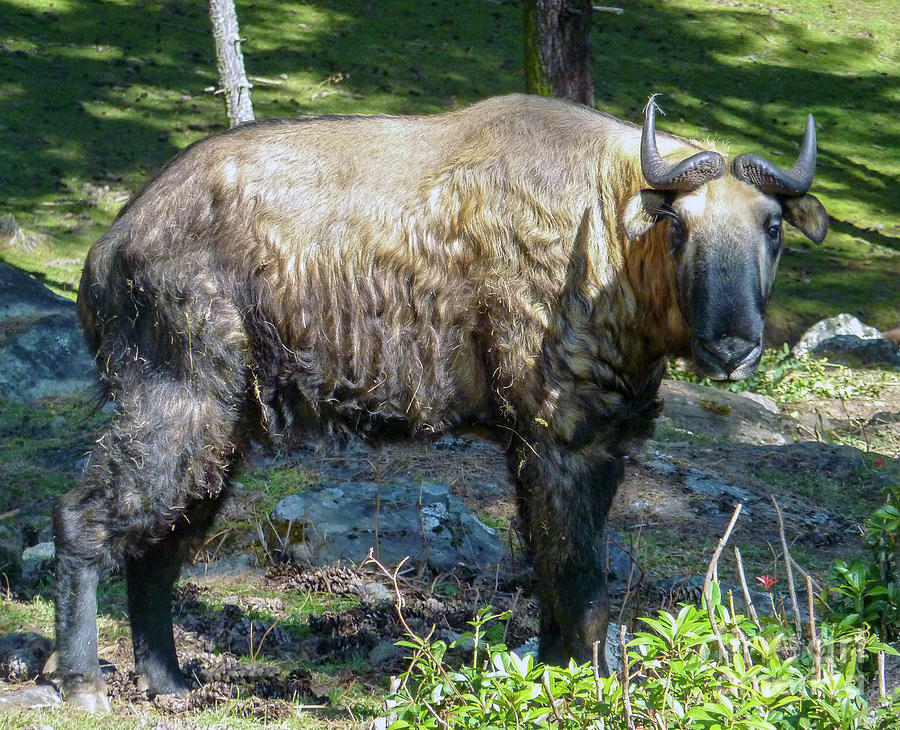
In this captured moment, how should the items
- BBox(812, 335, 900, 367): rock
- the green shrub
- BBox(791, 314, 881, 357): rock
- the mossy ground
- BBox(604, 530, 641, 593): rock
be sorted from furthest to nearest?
the mossy ground → BBox(791, 314, 881, 357): rock → BBox(812, 335, 900, 367): rock → BBox(604, 530, 641, 593): rock → the green shrub

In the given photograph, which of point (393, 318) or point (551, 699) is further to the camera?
point (393, 318)

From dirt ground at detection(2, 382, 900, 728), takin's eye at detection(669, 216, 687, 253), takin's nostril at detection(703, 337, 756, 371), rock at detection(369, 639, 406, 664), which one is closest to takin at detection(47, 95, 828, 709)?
takin's eye at detection(669, 216, 687, 253)

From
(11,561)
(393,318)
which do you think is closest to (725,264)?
(393,318)

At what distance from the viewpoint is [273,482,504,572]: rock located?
619cm

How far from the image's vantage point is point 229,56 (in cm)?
1062

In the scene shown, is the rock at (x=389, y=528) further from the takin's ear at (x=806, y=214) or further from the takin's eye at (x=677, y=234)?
the takin's ear at (x=806, y=214)

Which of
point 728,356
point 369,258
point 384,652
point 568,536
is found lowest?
point 384,652

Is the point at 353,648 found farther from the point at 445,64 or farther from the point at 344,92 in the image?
the point at 445,64

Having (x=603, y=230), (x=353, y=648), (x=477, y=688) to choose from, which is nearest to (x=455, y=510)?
(x=353, y=648)

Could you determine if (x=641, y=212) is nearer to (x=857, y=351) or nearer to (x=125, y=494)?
(x=125, y=494)

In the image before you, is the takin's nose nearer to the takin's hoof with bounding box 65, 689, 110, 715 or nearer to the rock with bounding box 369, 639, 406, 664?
the rock with bounding box 369, 639, 406, 664

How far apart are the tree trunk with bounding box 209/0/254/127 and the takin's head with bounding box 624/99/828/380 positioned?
722 cm

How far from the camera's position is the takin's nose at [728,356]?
12.9 ft

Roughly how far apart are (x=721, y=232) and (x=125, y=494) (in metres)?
2.64
